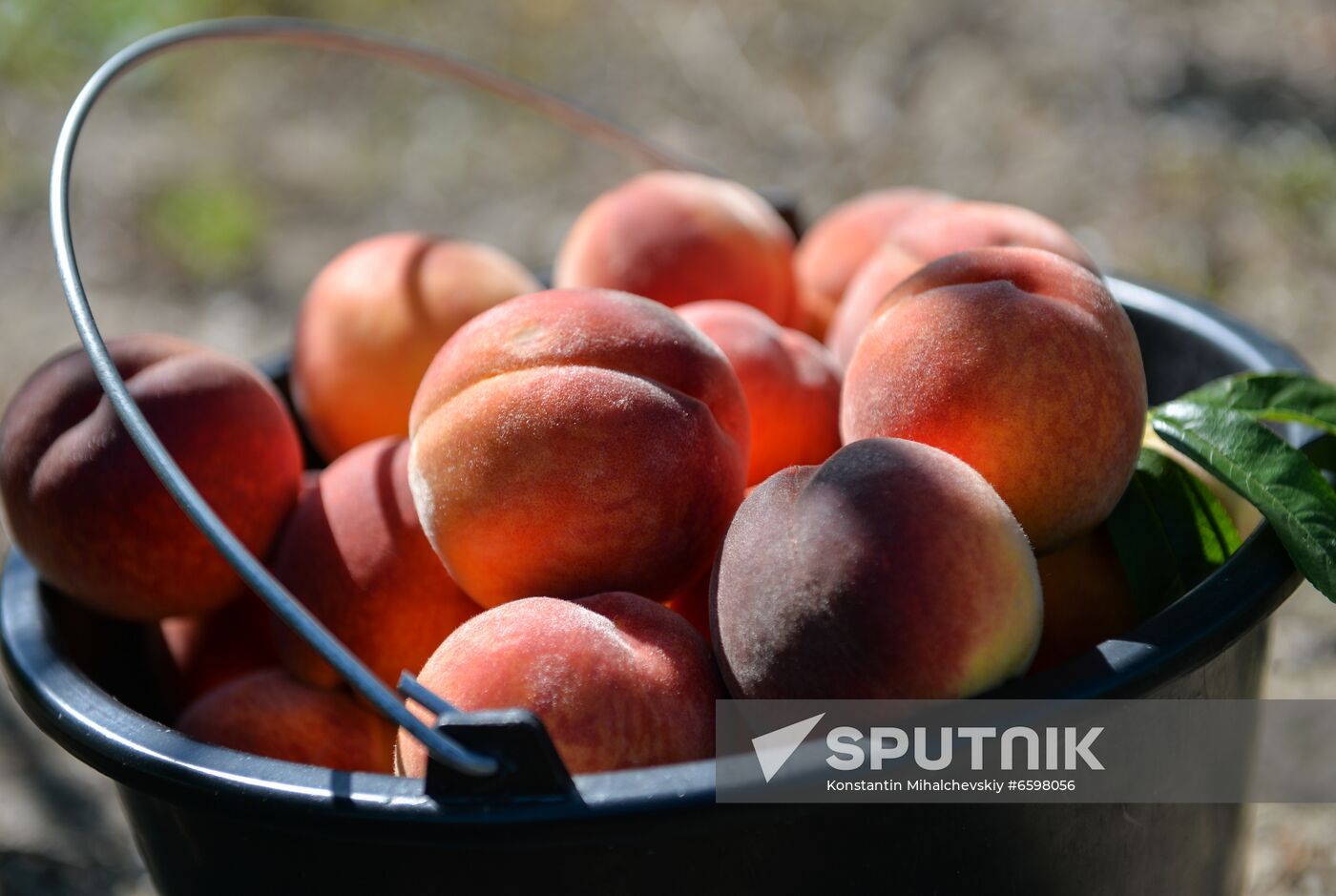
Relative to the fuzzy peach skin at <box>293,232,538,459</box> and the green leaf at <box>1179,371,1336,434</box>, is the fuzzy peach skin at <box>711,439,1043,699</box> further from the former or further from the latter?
the fuzzy peach skin at <box>293,232,538,459</box>

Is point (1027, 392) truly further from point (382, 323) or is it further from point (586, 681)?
point (382, 323)

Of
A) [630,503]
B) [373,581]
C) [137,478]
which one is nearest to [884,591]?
[630,503]

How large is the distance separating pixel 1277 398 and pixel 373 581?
2.68 feet

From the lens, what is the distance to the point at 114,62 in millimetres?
1081

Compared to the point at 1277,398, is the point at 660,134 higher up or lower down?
lower down

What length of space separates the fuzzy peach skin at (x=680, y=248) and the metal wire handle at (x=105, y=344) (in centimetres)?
8

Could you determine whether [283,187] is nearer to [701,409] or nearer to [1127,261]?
[1127,261]

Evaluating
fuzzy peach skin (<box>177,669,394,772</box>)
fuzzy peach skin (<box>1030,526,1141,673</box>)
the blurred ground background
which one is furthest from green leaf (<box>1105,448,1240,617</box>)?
the blurred ground background

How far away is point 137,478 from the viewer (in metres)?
1.09

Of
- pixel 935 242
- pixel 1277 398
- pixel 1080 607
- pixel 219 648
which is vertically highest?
pixel 935 242

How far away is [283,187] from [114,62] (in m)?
2.29

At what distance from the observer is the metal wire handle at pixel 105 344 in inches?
27.8

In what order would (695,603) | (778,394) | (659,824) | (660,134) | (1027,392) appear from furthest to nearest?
(660,134) → (778,394) → (695,603) → (1027,392) → (659,824)

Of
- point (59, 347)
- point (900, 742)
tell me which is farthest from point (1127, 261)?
point (59, 347)
